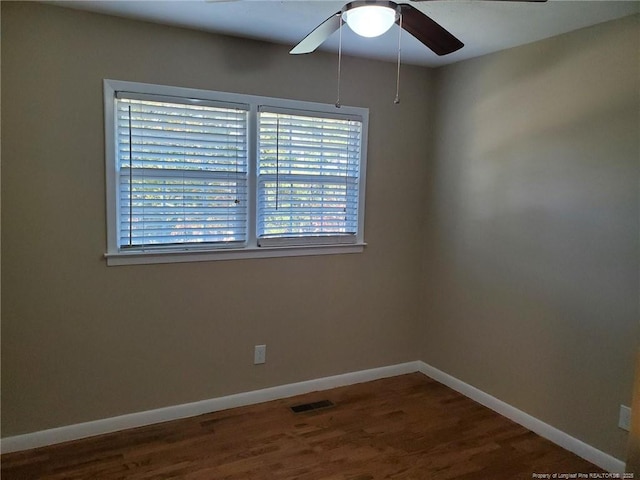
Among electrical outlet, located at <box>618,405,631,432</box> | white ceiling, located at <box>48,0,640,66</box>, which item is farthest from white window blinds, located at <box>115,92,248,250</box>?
electrical outlet, located at <box>618,405,631,432</box>

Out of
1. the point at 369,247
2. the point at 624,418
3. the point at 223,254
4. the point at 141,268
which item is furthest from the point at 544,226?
the point at 141,268

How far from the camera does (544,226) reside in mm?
2863

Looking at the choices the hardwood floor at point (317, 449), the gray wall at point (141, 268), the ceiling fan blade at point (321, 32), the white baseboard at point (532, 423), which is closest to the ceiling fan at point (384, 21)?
the ceiling fan blade at point (321, 32)

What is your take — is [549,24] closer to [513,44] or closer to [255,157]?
[513,44]

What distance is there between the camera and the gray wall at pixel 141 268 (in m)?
2.48

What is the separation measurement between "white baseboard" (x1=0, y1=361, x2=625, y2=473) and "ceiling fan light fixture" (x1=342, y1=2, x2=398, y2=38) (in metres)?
2.41

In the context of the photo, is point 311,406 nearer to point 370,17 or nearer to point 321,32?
point 321,32

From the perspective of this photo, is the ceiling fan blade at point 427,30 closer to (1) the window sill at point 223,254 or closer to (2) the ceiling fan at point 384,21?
(2) the ceiling fan at point 384,21

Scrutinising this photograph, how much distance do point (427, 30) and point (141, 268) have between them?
2010mm

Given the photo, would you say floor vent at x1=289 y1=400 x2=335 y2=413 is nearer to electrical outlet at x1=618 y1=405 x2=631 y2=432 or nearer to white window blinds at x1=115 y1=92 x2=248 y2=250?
white window blinds at x1=115 y1=92 x2=248 y2=250

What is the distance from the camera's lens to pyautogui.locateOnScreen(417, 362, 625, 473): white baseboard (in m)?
2.58

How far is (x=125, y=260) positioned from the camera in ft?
9.00


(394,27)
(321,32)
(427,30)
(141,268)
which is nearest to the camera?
(427,30)

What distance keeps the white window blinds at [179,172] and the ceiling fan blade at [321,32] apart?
35.2 inches
